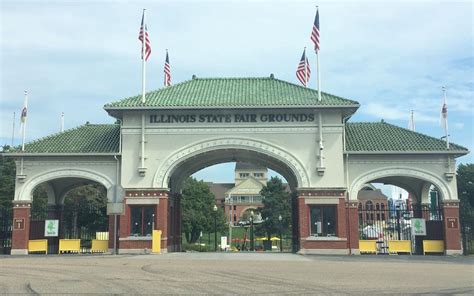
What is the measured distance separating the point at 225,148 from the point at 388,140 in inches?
384

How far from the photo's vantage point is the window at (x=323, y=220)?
30.4 metres

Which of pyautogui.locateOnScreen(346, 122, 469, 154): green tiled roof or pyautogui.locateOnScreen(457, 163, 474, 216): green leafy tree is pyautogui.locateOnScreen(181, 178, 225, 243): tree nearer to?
pyautogui.locateOnScreen(457, 163, 474, 216): green leafy tree

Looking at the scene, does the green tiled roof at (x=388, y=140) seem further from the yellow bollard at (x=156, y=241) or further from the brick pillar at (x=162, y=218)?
the yellow bollard at (x=156, y=241)

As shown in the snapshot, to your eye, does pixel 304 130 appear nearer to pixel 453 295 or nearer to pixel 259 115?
pixel 259 115

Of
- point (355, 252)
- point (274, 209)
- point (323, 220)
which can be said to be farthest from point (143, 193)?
point (274, 209)

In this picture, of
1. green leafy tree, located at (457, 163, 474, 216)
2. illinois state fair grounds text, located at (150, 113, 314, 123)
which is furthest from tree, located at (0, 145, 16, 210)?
green leafy tree, located at (457, 163, 474, 216)

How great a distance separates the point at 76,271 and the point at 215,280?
17.9 ft

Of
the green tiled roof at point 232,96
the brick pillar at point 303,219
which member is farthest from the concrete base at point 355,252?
the green tiled roof at point 232,96

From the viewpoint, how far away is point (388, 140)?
3209 centimetres

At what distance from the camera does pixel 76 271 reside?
58.5ft

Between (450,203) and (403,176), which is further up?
(403,176)

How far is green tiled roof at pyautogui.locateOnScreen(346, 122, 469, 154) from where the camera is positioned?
101ft

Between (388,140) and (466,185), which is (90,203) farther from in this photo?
(466,185)

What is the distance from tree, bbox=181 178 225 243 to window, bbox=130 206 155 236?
4801 cm
